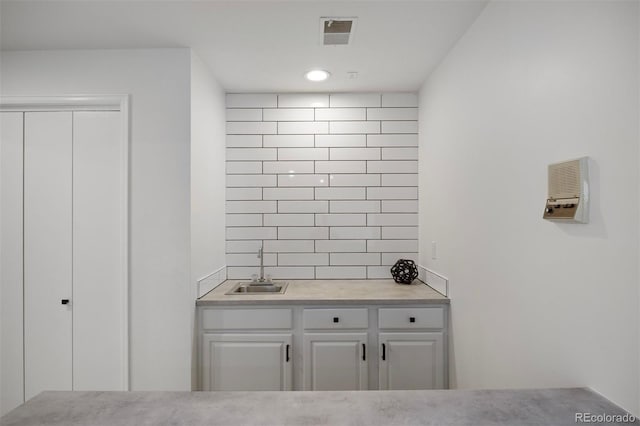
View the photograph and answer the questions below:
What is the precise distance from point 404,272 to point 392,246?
0.93ft

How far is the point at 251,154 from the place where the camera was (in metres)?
2.62

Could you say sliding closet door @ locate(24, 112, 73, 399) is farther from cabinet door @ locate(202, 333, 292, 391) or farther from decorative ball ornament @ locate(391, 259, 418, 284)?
decorative ball ornament @ locate(391, 259, 418, 284)

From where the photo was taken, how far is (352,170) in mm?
2629

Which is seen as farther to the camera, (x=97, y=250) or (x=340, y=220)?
(x=340, y=220)

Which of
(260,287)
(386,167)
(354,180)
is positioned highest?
(386,167)

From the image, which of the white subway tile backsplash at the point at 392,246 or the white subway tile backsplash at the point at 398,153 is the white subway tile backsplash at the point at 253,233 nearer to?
the white subway tile backsplash at the point at 392,246

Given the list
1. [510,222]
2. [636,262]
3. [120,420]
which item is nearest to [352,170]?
[510,222]

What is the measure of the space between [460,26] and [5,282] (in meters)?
3.04

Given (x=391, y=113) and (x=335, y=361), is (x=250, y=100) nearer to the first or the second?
(x=391, y=113)

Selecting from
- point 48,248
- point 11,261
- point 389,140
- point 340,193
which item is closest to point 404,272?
point 340,193

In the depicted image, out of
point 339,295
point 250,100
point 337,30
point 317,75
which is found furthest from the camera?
point 250,100

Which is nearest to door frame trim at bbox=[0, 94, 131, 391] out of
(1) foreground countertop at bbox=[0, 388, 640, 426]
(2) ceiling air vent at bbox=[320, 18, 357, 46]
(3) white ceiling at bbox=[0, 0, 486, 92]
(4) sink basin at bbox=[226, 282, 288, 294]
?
→ (3) white ceiling at bbox=[0, 0, 486, 92]

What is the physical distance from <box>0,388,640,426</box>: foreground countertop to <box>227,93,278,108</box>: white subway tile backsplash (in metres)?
2.13

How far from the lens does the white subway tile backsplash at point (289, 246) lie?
2.62 meters
